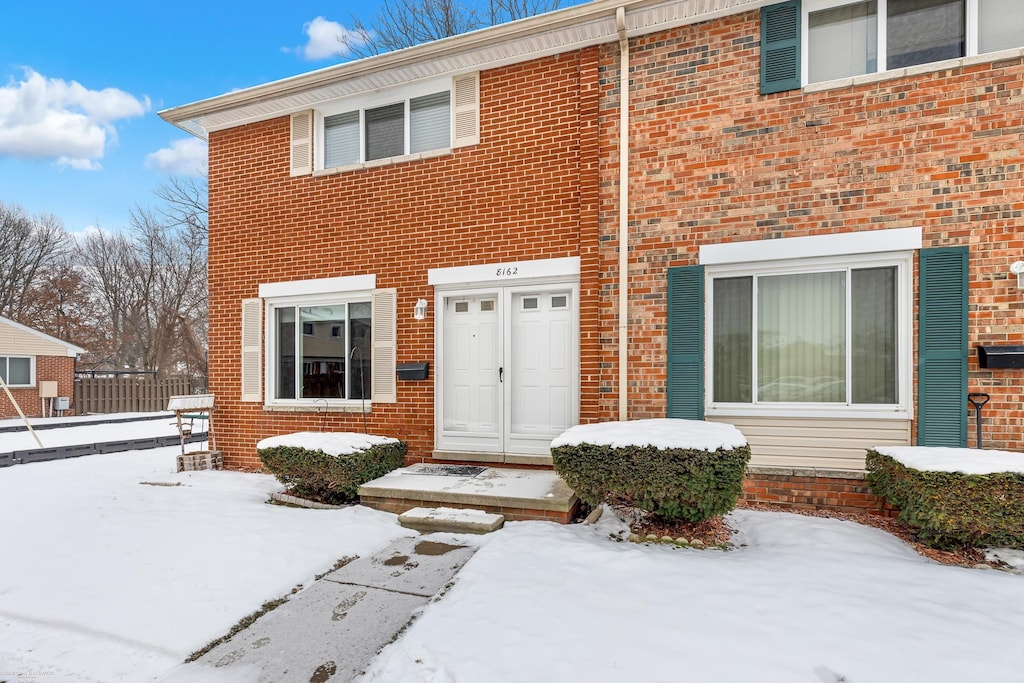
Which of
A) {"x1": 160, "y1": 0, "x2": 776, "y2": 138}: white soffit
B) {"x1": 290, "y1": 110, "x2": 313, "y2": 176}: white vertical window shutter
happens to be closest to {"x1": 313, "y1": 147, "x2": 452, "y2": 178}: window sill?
{"x1": 290, "y1": 110, "x2": 313, "y2": 176}: white vertical window shutter

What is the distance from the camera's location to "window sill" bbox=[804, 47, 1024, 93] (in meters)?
4.68

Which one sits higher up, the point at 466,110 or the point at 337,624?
the point at 466,110

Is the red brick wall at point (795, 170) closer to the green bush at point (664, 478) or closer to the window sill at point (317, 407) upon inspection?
the green bush at point (664, 478)

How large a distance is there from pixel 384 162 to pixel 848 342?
19.9ft

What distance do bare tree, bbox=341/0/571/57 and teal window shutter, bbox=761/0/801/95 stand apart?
8.29 m

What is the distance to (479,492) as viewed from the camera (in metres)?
5.13

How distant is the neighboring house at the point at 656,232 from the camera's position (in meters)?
4.82

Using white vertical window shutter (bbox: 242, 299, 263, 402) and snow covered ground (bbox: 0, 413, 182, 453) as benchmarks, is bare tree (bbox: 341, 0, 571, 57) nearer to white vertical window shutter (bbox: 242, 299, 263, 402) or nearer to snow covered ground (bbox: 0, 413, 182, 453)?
white vertical window shutter (bbox: 242, 299, 263, 402)

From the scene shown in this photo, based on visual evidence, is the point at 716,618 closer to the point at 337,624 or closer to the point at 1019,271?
the point at 337,624

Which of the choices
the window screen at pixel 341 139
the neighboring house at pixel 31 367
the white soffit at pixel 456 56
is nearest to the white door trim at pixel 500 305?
the window screen at pixel 341 139

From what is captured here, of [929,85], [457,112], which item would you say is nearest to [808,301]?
[929,85]

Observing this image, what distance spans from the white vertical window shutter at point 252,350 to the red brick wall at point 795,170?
5.20 meters

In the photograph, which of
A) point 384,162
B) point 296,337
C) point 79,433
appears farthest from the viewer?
Answer: point 79,433

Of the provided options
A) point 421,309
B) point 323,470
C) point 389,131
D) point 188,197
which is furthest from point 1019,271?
point 188,197
